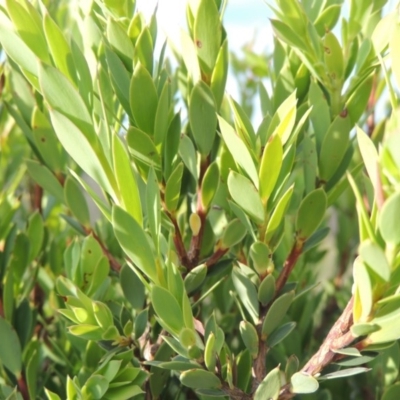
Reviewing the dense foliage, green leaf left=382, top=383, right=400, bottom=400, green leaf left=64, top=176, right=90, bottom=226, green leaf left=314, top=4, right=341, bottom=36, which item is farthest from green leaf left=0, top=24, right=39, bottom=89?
green leaf left=382, top=383, right=400, bottom=400

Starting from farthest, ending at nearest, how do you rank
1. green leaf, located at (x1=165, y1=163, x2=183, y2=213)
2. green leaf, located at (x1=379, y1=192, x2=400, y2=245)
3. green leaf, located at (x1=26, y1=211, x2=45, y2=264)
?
green leaf, located at (x1=26, y1=211, x2=45, y2=264) → green leaf, located at (x1=165, y1=163, x2=183, y2=213) → green leaf, located at (x1=379, y1=192, x2=400, y2=245)

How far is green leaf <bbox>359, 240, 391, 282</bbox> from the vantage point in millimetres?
242

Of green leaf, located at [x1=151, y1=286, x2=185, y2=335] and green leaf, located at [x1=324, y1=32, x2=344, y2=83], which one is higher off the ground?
green leaf, located at [x1=324, y1=32, x2=344, y2=83]

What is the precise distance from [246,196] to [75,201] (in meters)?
0.16

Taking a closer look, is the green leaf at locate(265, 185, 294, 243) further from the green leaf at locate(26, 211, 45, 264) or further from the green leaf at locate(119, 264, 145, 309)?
the green leaf at locate(26, 211, 45, 264)

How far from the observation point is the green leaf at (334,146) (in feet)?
1.22

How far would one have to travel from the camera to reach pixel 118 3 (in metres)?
0.38

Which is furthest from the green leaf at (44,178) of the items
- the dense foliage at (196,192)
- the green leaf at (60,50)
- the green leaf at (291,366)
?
the green leaf at (291,366)

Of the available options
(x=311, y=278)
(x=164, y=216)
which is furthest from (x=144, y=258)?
(x=311, y=278)

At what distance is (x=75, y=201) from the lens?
42 cm

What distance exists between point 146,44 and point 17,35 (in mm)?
78

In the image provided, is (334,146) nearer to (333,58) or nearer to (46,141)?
(333,58)

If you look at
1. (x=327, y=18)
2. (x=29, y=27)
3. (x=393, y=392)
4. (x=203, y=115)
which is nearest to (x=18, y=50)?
(x=29, y=27)

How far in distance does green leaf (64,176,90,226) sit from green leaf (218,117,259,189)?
0.15 metres
